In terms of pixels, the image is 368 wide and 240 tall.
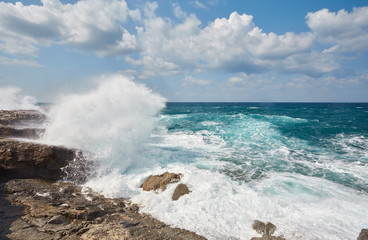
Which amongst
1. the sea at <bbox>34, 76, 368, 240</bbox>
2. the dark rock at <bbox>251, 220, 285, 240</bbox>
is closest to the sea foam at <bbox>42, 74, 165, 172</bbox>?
the sea at <bbox>34, 76, 368, 240</bbox>

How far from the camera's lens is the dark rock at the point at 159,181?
5.73 meters

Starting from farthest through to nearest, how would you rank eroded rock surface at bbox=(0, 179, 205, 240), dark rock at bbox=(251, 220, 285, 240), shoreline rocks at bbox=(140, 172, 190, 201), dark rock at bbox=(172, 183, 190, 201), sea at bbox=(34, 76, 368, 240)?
shoreline rocks at bbox=(140, 172, 190, 201), dark rock at bbox=(172, 183, 190, 201), sea at bbox=(34, 76, 368, 240), dark rock at bbox=(251, 220, 285, 240), eroded rock surface at bbox=(0, 179, 205, 240)

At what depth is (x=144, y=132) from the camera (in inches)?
459

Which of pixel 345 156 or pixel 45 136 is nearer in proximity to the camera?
pixel 45 136

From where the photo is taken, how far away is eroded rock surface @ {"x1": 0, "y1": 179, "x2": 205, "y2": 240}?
11.5 feet

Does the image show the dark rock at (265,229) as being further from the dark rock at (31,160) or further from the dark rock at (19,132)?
the dark rock at (19,132)

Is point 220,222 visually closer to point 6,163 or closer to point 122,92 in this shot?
point 6,163

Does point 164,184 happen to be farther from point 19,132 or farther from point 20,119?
point 20,119

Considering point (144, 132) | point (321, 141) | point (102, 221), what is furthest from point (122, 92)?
point (321, 141)

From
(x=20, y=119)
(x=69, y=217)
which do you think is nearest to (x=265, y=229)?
(x=69, y=217)

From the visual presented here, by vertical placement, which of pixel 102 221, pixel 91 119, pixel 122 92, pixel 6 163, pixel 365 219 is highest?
pixel 122 92

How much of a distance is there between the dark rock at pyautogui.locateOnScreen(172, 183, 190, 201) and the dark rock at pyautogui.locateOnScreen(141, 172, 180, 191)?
1.34ft

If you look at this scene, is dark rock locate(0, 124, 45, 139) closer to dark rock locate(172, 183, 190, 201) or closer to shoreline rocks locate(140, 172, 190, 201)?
shoreline rocks locate(140, 172, 190, 201)

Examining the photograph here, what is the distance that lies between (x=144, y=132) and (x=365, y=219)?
392 inches
